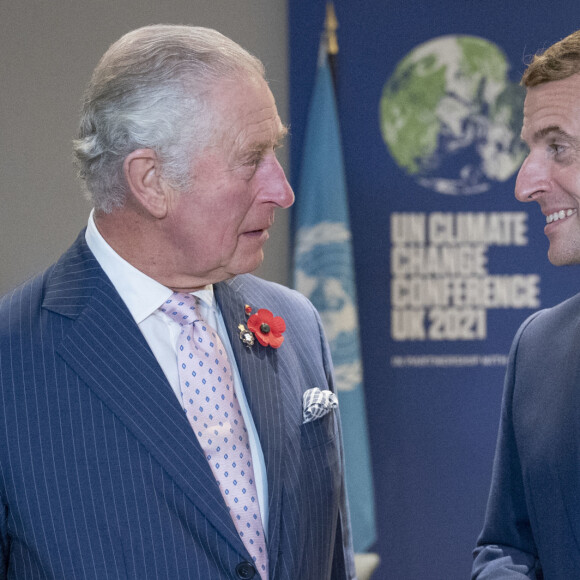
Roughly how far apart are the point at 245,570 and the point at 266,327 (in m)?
0.54

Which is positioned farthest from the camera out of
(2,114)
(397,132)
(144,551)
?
(397,132)

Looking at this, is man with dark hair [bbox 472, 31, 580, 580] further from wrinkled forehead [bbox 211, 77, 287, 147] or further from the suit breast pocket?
wrinkled forehead [bbox 211, 77, 287, 147]

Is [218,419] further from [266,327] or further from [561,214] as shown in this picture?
[561,214]

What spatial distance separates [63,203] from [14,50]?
2.31ft

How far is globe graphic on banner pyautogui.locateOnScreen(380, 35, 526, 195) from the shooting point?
12.3 feet

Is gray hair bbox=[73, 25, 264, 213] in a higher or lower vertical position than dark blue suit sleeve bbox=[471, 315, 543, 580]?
higher

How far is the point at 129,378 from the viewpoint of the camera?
4.98 feet

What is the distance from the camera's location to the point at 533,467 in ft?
5.54

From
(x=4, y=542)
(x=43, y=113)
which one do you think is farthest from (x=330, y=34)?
(x=4, y=542)

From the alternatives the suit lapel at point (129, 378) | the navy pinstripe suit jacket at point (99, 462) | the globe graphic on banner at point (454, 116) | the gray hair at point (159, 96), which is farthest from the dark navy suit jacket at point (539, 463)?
the globe graphic on banner at point (454, 116)

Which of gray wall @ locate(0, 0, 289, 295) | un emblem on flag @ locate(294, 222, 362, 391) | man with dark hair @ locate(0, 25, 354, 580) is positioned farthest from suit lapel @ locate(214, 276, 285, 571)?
gray wall @ locate(0, 0, 289, 295)

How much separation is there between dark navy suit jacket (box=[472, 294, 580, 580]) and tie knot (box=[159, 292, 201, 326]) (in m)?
0.76

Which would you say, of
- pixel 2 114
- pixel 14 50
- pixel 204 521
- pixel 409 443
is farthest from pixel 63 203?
pixel 204 521

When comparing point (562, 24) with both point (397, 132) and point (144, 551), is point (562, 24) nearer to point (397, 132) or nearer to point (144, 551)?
point (397, 132)
